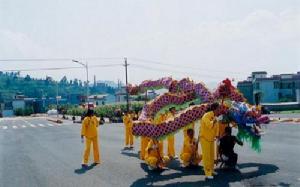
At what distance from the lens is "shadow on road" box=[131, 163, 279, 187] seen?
35.1 ft

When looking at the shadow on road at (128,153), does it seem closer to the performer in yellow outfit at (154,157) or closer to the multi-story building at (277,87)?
the performer in yellow outfit at (154,157)

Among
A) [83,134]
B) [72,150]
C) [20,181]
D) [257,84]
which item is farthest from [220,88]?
[257,84]

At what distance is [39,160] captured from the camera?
16.8 m

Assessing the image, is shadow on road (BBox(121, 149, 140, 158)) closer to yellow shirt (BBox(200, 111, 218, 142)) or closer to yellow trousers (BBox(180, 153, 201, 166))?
yellow trousers (BBox(180, 153, 201, 166))

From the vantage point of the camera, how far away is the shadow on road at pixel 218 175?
1070 cm

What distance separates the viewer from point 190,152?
13.2m

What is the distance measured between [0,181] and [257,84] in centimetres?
5543

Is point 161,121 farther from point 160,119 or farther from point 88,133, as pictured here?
point 88,133

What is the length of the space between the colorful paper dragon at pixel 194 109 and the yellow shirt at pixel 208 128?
750 millimetres

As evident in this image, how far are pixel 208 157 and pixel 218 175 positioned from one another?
A: 68cm

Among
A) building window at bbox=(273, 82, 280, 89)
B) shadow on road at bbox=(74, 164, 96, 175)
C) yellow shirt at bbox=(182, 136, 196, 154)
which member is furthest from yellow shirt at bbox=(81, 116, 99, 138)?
building window at bbox=(273, 82, 280, 89)

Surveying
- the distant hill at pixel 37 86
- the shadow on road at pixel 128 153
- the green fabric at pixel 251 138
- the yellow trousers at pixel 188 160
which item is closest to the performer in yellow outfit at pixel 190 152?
the yellow trousers at pixel 188 160

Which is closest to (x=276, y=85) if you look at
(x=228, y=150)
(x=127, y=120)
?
(x=127, y=120)

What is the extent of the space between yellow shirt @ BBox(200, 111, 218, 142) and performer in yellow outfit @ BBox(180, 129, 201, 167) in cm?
189
